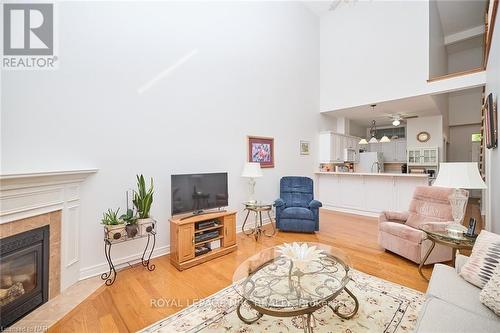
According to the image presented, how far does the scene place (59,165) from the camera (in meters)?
2.23

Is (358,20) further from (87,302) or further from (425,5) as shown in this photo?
(87,302)

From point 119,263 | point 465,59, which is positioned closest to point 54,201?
point 119,263

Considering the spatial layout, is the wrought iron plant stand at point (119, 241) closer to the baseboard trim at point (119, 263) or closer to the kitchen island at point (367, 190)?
the baseboard trim at point (119, 263)

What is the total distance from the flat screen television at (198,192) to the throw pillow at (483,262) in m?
2.69

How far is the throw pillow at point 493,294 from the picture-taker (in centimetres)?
122

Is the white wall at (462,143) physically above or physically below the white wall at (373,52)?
below

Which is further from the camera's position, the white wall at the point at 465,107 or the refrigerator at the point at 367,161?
the white wall at the point at 465,107

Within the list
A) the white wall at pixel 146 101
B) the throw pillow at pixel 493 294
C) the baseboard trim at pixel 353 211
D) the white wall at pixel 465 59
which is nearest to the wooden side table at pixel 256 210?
the white wall at pixel 146 101

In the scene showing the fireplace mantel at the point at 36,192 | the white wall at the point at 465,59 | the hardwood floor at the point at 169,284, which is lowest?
the hardwood floor at the point at 169,284

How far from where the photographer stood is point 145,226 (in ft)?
8.23

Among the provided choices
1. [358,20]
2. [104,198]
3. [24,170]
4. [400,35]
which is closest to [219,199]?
[104,198]

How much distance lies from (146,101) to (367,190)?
4.99 metres

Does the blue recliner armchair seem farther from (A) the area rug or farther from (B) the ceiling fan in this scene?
(B) the ceiling fan

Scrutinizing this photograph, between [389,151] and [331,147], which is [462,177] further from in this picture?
[389,151]
